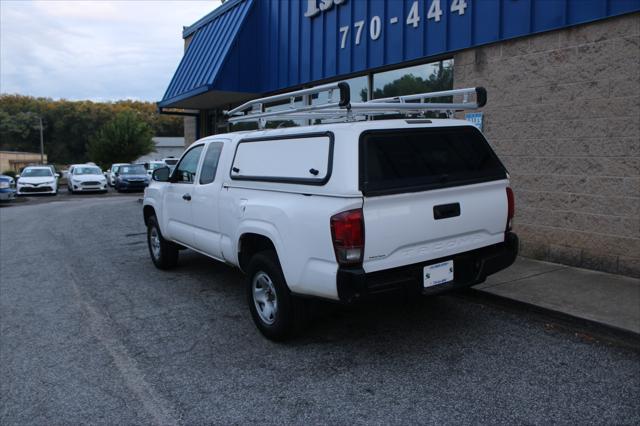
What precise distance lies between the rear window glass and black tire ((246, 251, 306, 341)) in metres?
1.18

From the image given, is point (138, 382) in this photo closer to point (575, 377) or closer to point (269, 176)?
point (269, 176)

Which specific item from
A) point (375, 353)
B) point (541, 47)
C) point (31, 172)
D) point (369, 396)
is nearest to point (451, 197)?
point (375, 353)

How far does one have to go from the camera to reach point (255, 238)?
16.1ft

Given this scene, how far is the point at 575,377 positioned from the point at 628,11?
4386 mm

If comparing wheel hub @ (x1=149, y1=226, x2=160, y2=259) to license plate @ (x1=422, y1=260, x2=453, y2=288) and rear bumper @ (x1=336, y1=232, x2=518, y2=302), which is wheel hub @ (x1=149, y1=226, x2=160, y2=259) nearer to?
rear bumper @ (x1=336, y1=232, x2=518, y2=302)

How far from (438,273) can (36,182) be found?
2559cm

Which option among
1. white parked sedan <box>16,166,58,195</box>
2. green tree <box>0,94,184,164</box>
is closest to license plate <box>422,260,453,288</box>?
white parked sedan <box>16,166,58,195</box>

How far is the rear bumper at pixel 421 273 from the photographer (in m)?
3.82

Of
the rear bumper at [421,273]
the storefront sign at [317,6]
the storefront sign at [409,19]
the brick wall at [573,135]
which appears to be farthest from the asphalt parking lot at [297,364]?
the storefront sign at [317,6]

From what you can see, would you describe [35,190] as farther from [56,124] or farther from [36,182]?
[56,124]

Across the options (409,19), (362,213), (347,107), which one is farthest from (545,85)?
(362,213)

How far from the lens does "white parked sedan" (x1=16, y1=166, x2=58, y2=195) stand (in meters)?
24.8

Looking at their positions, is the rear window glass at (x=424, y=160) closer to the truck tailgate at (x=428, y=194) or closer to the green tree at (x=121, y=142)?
the truck tailgate at (x=428, y=194)

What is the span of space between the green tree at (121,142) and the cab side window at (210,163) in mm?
51663
